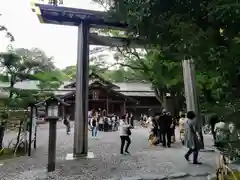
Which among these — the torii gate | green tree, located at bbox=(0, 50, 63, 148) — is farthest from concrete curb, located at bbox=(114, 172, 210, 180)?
green tree, located at bbox=(0, 50, 63, 148)

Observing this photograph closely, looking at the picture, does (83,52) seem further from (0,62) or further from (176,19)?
(176,19)

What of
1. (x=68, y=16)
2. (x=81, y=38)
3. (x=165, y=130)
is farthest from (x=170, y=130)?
(x=68, y=16)

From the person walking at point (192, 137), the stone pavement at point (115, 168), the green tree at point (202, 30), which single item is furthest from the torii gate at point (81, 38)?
the green tree at point (202, 30)

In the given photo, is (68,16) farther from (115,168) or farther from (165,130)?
(165,130)

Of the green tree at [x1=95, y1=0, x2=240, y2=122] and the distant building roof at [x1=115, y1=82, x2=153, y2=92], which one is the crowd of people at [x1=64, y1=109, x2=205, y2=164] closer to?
the green tree at [x1=95, y1=0, x2=240, y2=122]

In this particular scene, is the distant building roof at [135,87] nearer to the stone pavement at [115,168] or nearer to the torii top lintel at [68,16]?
the torii top lintel at [68,16]

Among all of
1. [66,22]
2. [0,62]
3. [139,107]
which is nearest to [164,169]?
[66,22]

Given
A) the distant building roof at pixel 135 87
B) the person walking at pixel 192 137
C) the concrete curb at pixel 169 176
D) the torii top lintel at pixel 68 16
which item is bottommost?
the concrete curb at pixel 169 176

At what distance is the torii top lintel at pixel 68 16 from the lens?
755 centimetres

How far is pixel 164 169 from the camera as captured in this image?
241 inches

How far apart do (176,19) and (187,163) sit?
4.69 metres

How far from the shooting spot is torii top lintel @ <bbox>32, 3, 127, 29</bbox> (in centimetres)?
755

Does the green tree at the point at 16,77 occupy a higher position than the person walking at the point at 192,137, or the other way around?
the green tree at the point at 16,77

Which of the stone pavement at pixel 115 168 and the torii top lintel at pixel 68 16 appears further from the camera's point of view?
the torii top lintel at pixel 68 16
